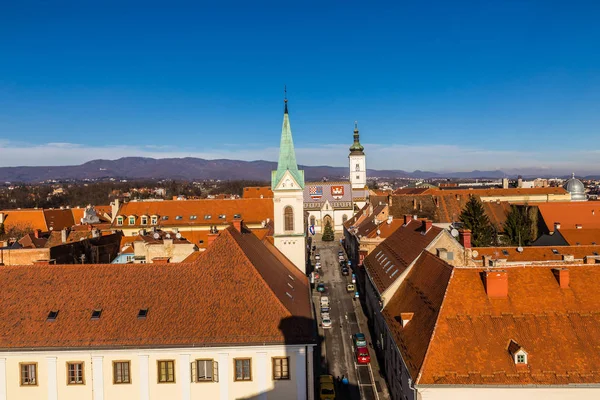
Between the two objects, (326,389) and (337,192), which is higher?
(337,192)

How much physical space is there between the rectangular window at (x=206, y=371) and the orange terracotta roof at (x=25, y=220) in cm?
8269

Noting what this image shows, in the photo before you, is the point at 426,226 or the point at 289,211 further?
the point at 289,211

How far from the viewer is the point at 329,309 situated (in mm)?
54781

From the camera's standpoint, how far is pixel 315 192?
5817 inches

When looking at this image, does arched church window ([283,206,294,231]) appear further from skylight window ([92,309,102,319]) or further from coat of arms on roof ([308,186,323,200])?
coat of arms on roof ([308,186,323,200])

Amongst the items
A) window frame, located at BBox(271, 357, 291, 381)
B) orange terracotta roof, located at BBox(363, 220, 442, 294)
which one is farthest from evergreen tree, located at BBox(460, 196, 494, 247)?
window frame, located at BBox(271, 357, 291, 381)

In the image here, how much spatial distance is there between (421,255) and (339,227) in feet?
336

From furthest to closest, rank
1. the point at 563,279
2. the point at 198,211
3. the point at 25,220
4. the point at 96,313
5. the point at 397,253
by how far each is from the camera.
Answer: the point at 25,220, the point at 198,211, the point at 397,253, the point at 563,279, the point at 96,313

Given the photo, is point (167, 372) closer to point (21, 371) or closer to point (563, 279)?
point (21, 371)

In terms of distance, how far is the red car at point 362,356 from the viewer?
128 ft

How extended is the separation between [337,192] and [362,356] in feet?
354

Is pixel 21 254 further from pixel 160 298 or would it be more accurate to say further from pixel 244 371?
pixel 244 371

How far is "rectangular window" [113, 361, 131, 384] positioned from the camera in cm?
2708

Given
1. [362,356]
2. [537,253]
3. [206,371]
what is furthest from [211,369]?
[537,253]
